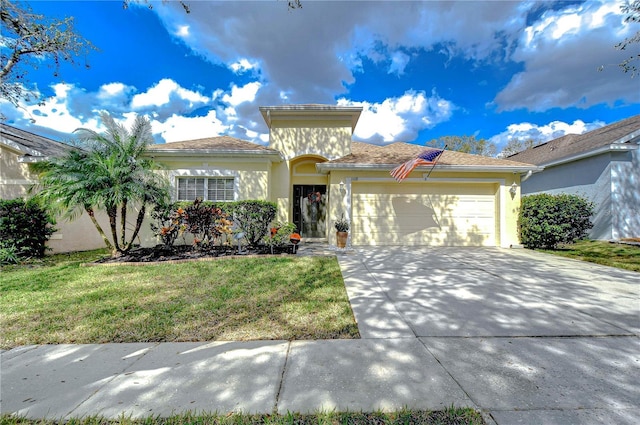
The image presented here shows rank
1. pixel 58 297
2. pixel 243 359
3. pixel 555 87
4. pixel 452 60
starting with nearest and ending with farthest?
pixel 243 359
pixel 58 297
pixel 452 60
pixel 555 87

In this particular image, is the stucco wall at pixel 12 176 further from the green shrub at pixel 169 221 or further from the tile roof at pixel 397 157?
the tile roof at pixel 397 157

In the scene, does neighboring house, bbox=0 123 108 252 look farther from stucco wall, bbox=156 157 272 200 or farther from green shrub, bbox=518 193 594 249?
green shrub, bbox=518 193 594 249

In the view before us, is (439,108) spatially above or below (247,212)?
above

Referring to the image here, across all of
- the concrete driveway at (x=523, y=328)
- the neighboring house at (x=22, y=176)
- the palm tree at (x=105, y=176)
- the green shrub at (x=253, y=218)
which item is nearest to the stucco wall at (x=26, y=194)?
the neighboring house at (x=22, y=176)

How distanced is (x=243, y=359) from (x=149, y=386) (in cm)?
75

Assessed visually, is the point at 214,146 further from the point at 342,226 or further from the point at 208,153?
the point at 342,226

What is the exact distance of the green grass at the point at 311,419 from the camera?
5.55 feet

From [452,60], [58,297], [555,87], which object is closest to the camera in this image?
[58,297]

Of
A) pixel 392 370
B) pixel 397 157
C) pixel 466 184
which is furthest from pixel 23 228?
pixel 466 184

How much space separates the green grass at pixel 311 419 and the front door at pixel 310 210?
978 centimetres

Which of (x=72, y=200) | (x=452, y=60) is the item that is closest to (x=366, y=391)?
(x=72, y=200)

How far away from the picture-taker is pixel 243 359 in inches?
96.6

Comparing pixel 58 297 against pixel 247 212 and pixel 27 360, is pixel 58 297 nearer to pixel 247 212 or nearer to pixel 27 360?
pixel 27 360

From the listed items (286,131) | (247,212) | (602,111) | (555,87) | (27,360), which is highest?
(555,87)
